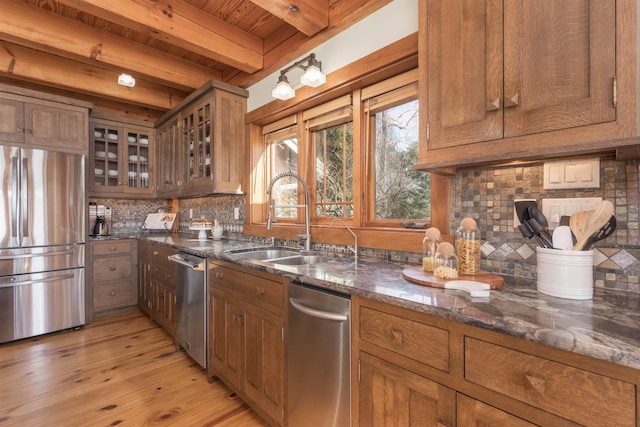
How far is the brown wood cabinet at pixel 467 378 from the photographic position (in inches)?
25.7

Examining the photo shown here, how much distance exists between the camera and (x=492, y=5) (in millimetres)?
1056

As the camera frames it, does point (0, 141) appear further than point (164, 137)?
No

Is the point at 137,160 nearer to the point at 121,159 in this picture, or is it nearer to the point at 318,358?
the point at 121,159

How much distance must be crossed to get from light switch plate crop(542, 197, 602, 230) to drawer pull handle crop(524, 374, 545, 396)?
0.69 m

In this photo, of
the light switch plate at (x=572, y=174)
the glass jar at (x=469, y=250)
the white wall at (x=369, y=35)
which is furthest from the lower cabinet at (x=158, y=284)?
the light switch plate at (x=572, y=174)

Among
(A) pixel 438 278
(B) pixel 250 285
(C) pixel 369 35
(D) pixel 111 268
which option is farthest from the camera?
(D) pixel 111 268

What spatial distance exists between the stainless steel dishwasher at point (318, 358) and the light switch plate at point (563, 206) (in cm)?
85

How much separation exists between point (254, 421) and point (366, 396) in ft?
3.08

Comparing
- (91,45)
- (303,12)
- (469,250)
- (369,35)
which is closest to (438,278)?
(469,250)

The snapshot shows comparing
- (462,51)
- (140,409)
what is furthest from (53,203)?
(462,51)

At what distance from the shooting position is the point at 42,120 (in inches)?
111

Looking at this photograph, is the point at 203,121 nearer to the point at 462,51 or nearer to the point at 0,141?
the point at 0,141

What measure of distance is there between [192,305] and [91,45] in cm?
222

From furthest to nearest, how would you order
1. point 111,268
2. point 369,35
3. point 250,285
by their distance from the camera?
point 111,268
point 369,35
point 250,285
